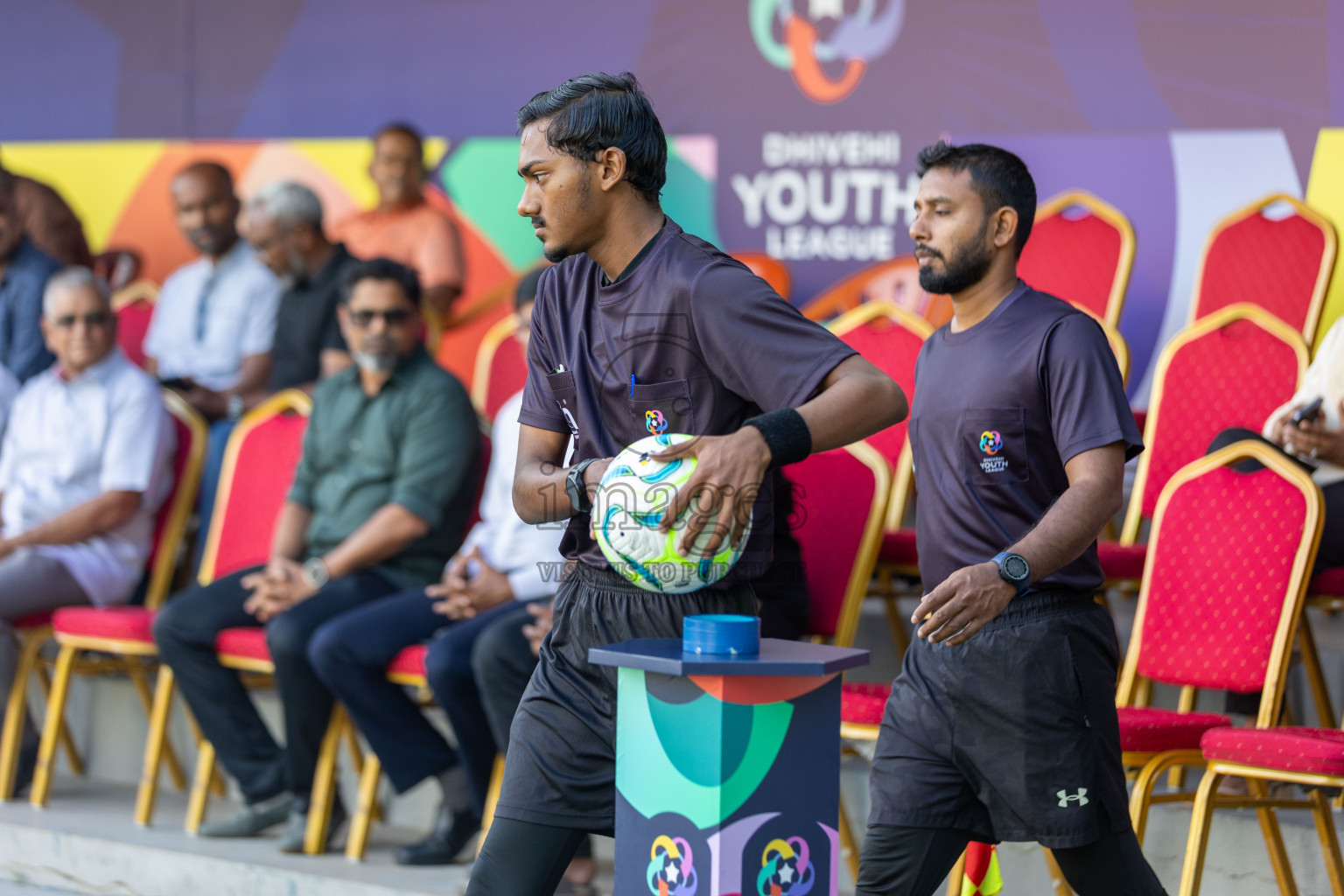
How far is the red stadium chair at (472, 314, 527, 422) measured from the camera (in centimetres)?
527

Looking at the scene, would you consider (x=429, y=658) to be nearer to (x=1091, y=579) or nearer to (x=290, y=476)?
(x=290, y=476)

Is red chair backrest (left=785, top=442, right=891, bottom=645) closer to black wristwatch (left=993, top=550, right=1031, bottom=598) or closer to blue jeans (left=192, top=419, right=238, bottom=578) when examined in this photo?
black wristwatch (left=993, top=550, right=1031, bottom=598)

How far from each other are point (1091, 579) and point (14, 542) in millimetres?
3808

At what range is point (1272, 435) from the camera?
352 cm

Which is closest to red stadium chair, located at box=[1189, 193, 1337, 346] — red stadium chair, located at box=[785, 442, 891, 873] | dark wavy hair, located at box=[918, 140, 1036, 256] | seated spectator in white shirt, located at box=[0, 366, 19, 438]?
red stadium chair, located at box=[785, 442, 891, 873]

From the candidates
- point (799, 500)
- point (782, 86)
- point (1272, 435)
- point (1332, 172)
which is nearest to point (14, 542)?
point (799, 500)

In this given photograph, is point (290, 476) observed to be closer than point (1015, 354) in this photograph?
No

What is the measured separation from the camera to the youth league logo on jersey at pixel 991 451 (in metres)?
2.68

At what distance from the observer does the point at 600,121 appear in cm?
227

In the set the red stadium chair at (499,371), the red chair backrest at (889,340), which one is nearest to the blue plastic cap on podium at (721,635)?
the red chair backrest at (889,340)

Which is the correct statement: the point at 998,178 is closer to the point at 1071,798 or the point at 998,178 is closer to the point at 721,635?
the point at 1071,798

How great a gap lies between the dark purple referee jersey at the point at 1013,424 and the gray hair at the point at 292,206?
4.01 meters

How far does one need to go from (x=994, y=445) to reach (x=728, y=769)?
96 centimetres

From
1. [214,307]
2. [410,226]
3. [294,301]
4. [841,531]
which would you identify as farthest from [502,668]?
[410,226]
